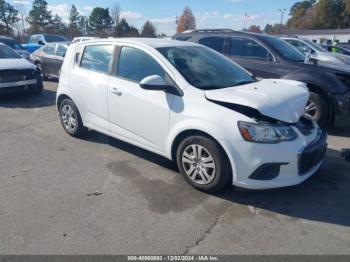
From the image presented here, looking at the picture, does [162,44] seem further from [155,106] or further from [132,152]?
[132,152]

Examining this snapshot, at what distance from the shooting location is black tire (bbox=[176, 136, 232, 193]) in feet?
11.8

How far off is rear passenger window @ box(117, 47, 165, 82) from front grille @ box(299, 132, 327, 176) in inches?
75.2

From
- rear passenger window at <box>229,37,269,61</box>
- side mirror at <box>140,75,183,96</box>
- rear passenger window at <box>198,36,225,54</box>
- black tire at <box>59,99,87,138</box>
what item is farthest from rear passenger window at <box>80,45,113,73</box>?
rear passenger window at <box>229,37,269,61</box>

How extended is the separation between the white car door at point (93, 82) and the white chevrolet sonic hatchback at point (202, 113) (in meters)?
0.02

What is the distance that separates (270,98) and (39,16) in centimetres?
6837

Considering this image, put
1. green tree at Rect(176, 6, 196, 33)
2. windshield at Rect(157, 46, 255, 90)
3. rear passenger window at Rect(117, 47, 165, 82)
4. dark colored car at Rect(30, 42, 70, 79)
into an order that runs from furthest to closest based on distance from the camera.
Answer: green tree at Rect(176, 6, 196, 33) < dark colored car at Rect(30, 42, 70, 79) < rear passenger window at Rect(117, 47, 165, 82) < windshield at Rect(157, 46, 255, 90)

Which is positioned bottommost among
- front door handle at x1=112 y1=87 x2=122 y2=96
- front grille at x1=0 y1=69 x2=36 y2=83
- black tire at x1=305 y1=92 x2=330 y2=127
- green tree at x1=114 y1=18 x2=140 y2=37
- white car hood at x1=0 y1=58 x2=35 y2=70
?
black tire at x1=305 y1=92 x2=330 y2=127

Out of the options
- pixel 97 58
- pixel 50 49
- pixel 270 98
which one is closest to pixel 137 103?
pixel 97 58

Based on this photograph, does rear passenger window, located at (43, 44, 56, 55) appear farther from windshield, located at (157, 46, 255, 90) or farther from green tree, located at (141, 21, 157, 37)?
green tree, located at (141, 21, 157, 37)

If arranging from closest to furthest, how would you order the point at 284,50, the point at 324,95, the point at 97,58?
the point at 97,58, the point at 324,95, the point at 284,50

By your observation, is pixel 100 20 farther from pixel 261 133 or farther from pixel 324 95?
pixel 261 133

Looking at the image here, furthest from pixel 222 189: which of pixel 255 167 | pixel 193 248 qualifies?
pixel 193 248

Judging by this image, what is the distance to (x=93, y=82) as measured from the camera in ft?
16.3

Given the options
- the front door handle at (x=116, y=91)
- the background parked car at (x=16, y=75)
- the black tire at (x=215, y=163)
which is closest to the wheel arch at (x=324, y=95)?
the black tire at (x=215, y=163)
